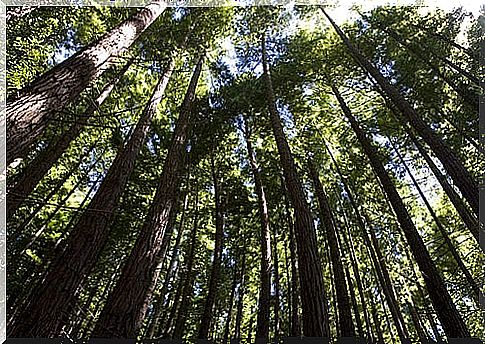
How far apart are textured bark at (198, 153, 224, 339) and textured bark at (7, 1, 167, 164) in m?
3.27

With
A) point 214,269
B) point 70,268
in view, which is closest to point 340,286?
point 214,269

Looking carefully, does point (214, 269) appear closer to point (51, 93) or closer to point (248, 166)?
point (248, 166)

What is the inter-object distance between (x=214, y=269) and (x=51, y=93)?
12.3ft

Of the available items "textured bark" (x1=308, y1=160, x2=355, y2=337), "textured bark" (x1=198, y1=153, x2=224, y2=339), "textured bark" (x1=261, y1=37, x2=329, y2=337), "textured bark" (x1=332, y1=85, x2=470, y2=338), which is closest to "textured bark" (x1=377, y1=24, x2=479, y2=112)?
"textured bark" (x1=332, y1=85, x2=470, y2=338)

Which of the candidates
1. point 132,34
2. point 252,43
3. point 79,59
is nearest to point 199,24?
point 252,43

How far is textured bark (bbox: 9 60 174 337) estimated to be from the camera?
2.39 m

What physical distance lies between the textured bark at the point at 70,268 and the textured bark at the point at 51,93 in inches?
17.2

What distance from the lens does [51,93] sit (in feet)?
6.14

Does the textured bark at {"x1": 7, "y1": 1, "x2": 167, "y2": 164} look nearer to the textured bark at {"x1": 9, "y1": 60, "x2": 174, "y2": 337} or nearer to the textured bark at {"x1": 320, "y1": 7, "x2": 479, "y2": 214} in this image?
the textured bark at {"x1": 9, "y1": 60, "x2": 174, "y2": 337}

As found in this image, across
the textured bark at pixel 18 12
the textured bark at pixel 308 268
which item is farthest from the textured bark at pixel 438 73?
the textured bark at pixel 18 12

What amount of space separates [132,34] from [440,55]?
3.77 meters

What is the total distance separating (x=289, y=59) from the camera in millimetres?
6250

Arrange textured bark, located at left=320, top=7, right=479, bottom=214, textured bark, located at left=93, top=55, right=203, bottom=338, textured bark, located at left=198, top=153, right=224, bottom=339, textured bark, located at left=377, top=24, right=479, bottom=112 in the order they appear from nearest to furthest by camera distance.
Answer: textured bark, located at left=93, top=55, right=203, bottom=338, textured bark, located at left=320, top=7, right=479, bottom=214, textured bark, located at left=377, top=24, right=479, bottom=112, textured bark, located at left=198, top=153, right=224, bottom=339

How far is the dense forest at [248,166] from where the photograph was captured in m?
3.01
